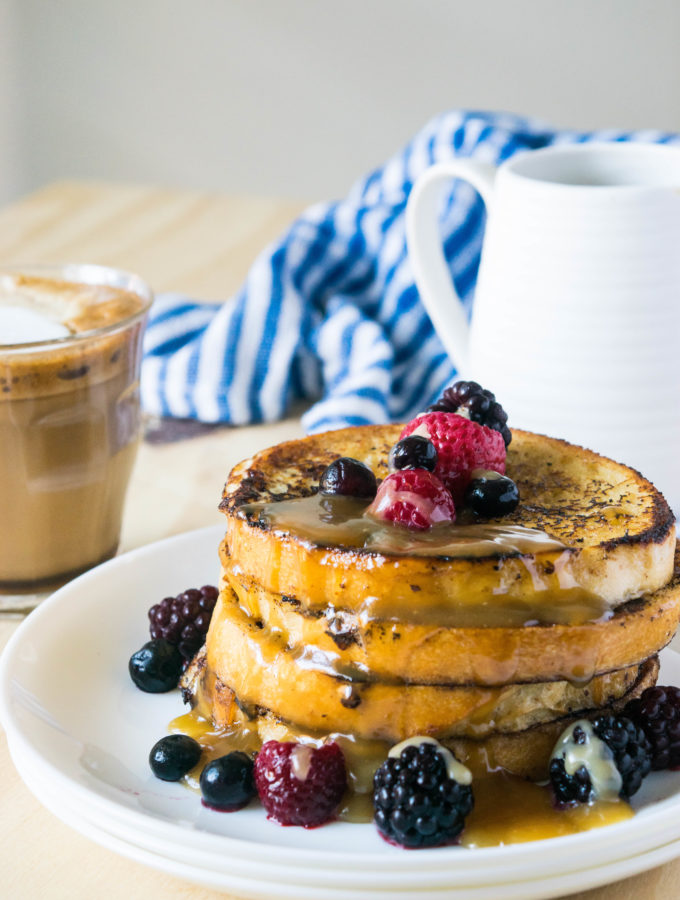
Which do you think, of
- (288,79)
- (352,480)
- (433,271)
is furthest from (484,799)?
(288,79)

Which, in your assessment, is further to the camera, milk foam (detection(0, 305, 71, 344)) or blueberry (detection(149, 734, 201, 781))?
milk foam (detection(0, 305, 71, 344))

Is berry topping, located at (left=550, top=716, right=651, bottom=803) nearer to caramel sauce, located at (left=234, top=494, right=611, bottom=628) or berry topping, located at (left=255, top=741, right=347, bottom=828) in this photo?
caramel sauce, located at (left=234, top=494, right=611, bottom=628)

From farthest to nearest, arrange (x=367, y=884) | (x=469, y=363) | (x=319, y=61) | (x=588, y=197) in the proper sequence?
(x=319, y=61) < (x=469, y=363) < (x=588, y=197) < (x=367, y=884)

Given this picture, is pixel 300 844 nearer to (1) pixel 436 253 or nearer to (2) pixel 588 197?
(2) pixel 588 197

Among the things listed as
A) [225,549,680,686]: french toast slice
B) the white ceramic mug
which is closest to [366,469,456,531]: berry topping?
[225,549,680,686]: french toast slice

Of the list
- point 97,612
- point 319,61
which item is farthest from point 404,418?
point 319,61

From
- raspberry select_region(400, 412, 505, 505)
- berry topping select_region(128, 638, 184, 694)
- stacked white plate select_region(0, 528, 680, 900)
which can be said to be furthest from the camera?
berry topping select_region(128, 638, 184, 694)

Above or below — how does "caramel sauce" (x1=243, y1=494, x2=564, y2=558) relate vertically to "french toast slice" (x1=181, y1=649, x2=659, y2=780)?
above
